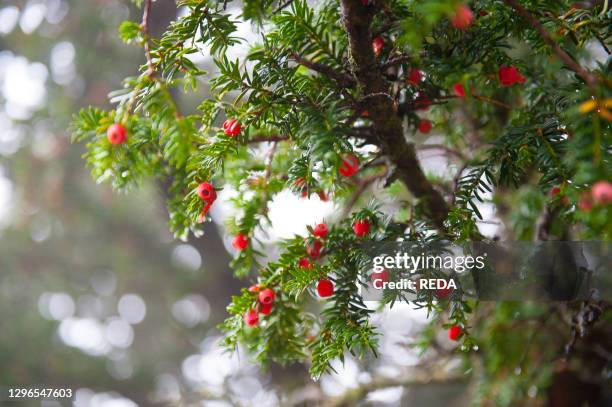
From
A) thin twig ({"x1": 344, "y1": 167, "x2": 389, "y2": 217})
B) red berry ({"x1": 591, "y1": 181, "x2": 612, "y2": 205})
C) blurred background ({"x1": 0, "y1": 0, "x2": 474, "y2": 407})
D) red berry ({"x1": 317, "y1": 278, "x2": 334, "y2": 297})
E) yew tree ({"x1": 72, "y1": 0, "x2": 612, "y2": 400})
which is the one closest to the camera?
red berry ({"x1": 591, "y1": 181, "x2": 612, "y2": 205})

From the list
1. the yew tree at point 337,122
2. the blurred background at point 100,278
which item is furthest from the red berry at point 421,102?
the blurred background at point 100,278

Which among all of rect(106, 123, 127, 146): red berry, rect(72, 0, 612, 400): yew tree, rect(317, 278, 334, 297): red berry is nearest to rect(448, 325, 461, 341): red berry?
rect(72, 0, 612, 400): yew tree

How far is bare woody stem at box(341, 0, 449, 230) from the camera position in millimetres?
442

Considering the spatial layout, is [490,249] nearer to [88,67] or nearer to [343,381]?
[343,381]

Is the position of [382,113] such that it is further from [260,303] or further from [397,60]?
[260,303]

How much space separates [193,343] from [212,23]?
1.33 m

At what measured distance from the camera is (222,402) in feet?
3.43

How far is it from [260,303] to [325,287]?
3.0 inches

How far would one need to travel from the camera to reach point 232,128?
47 cm

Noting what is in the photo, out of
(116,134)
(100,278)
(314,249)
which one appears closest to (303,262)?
(314,249)

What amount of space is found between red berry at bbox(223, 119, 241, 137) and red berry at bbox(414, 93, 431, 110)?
0.69ft

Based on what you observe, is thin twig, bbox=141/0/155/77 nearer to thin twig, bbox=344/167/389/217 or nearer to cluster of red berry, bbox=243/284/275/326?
cluster of red berry, bbox=243/284/275/326

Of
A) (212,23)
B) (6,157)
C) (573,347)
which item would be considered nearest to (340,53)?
(212,23)
